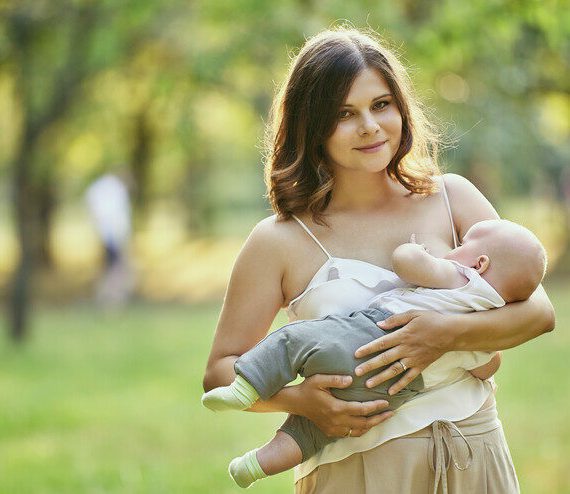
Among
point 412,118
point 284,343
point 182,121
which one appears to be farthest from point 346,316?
point 182,121

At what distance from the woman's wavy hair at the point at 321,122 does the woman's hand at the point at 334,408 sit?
47 centimetres

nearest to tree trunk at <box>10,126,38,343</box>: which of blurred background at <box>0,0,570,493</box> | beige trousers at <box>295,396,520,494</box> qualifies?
blurred background at <box>0,0,570,493</box>

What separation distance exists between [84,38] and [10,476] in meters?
7.31

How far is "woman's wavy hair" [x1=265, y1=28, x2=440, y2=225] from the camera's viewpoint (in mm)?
2855

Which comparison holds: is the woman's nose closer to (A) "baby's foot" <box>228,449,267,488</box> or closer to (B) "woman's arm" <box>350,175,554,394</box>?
(B) "woman's arm" <box>350,175,554,394</box>

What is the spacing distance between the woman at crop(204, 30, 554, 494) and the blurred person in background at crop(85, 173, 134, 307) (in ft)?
41.2

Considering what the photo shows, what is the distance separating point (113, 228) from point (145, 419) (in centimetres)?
768

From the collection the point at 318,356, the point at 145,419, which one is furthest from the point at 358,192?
the point at 145,419

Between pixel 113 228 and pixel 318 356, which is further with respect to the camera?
pixel 113 228

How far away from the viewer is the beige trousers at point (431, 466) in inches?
109

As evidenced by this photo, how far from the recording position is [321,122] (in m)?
2.88

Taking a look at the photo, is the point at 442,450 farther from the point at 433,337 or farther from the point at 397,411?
the point at 433,337

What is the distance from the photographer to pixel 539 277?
2.79 meters

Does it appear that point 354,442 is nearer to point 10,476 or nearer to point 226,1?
point 10,476
